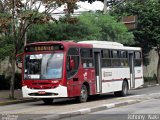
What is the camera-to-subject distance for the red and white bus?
869 inches

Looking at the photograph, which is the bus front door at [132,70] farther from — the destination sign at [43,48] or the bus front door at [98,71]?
the destination sign at [43,48]

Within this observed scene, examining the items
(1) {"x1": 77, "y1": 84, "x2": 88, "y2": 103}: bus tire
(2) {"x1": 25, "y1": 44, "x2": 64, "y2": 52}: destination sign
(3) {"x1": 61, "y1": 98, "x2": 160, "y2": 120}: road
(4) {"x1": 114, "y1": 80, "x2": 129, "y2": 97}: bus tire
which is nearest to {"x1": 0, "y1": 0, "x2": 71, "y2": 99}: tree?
(2) {"x1": 25, "y1": 44, "x2": 64, "y2": 52}: destination sign

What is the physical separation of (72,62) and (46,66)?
123cm

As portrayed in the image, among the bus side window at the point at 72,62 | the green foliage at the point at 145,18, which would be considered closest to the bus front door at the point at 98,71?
the bus side window at the point at 72,62

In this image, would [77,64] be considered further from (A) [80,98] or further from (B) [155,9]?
(B) [155,9]

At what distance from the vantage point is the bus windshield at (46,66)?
22.1 m

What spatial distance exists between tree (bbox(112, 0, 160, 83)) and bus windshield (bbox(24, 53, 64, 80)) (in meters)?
23.2

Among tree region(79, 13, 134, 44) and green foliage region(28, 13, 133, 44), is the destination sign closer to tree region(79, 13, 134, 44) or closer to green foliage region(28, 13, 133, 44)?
green foliage region(28, 13, 133, 44)

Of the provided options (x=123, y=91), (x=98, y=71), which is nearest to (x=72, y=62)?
(x=98, y=71)

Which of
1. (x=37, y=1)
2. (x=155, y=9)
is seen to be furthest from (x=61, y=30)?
(x=155, y=9)

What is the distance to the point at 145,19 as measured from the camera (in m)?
44.8

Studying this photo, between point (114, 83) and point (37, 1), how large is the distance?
20.6 feet

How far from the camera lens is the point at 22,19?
82.0 ft

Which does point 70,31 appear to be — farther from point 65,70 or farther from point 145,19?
point 145,19
